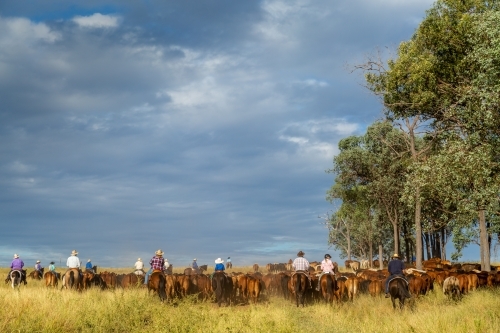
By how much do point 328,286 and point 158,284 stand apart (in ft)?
23.0

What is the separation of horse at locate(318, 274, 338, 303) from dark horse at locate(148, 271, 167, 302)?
6498mm

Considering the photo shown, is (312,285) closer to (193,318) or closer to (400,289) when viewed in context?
(400,289)

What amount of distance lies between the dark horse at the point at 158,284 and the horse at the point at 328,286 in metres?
6.50

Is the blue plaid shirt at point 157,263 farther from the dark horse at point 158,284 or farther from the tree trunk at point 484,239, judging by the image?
the tree trunk at point 484,239

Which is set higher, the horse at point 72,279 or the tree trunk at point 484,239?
the tree trunk at point 484,239

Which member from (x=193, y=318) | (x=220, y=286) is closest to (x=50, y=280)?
(x=220, y=286)

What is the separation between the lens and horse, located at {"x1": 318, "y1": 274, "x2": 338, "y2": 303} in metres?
23.1

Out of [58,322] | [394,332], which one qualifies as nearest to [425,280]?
[394,332]

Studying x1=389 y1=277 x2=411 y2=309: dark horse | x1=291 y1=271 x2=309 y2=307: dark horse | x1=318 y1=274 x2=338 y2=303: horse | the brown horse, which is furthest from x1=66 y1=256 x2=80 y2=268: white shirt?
x1=389 y1=277 x2=411 y2=309: dark horse

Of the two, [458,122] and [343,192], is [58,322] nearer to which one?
[458,122]

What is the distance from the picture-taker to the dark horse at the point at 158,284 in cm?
2230

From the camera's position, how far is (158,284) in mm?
22359

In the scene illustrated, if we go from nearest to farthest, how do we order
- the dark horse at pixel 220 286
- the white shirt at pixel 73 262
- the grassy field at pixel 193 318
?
the grassy field at pixel 193 318
the dark horse at pixel 220 286
the white shirt at pixel 73 262

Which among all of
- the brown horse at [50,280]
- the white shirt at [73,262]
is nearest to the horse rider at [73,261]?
the white shirt at [73,262]
